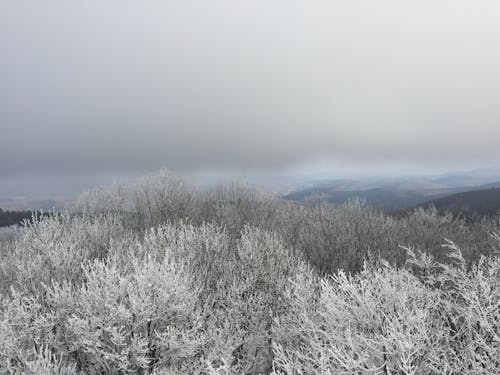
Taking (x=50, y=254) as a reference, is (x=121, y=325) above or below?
below

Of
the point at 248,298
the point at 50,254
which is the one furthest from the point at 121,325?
the point at 50,254

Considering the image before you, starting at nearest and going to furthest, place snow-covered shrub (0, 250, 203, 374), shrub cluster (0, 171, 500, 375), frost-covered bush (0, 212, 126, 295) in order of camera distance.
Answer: shrub cluster (0, 171, 500, 375) < snow-covered shrub (0, 250, 203, 374) < frost-covered bush (0, 212, 126, 295)

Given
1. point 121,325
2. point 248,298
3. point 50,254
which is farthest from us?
point 50,254

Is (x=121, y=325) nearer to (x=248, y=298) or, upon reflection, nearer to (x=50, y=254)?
(x=248, y=298)

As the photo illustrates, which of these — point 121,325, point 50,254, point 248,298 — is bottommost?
point 248,298

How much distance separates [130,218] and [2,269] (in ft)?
79.5

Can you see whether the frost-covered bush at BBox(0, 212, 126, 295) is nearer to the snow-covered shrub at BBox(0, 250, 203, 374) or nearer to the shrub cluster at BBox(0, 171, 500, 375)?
the shrub cluster at BBox(0, 171, 500, 375)

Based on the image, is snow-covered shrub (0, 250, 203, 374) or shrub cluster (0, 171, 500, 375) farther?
snow-covered shrub (0, 250, 203, 374)

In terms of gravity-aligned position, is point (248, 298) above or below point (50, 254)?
below

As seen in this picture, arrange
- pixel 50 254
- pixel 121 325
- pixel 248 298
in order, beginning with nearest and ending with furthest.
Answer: pixel 121 325
pixel 248 298
pixel 50 254

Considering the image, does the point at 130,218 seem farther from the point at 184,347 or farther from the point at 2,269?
the point at 184,347

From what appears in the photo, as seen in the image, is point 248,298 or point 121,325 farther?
point 248,298

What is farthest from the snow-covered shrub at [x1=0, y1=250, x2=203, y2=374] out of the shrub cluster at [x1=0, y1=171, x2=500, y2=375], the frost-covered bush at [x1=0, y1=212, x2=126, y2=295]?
the frost-covered bush at [x1=0, y1=212, x2=126, y2=295]

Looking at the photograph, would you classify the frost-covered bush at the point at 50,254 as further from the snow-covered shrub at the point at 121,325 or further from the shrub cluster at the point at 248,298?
the snow-covered shrub at the point at 121,325
